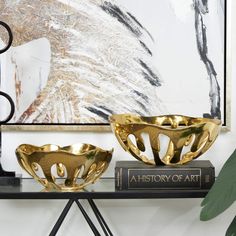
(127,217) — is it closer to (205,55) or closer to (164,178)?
(164,178)

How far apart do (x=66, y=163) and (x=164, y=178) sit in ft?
0.73

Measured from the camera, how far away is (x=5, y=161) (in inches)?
53.6

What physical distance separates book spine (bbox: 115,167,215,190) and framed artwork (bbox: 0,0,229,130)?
22 cm

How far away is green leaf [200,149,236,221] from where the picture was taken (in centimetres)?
90

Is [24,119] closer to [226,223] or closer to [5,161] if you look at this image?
[5,161]

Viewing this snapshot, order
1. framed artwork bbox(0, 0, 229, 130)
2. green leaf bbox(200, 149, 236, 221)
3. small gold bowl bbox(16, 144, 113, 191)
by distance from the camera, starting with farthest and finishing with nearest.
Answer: framed artwork bbox(0, 0, 229, 130) < small gold bowl bbox(16, 144, 113, 191) < green leaf bbox(200, 149, 236, 221)

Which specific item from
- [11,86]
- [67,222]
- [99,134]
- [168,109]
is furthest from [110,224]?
[11,86]

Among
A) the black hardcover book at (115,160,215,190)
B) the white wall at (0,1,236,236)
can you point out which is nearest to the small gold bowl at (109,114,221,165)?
the black hardcover book at (115,160,215,190)

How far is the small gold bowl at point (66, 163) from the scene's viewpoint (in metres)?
1.13

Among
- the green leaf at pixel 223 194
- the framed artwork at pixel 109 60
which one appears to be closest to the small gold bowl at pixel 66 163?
the framed artwork at pixel 109 60

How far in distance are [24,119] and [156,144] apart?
38 centimetres

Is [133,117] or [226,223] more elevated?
[133,117]

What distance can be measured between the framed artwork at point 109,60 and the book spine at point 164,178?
0.22m

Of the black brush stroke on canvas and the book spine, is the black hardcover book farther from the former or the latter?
the black brush stroke on canvas
